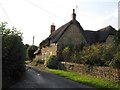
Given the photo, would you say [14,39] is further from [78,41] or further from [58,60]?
[78,41]

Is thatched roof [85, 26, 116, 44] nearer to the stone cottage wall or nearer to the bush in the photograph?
the stone cottage wall

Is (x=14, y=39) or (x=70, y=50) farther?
(x=70, y=50)

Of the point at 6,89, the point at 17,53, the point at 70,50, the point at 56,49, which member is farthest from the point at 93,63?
the point at 56,49

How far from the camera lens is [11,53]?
68.6 feet

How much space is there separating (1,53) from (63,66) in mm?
22106

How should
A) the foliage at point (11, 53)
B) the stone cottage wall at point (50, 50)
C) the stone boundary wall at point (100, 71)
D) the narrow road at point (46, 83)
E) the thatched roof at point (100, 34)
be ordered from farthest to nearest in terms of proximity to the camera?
the thatched roof at point (100, 34) < the stone cottage wall at point (50, 50) < the stone boundary wall at point (100, 71) < the foliage at point (11, 53) < the narrow road at point (46, 83)

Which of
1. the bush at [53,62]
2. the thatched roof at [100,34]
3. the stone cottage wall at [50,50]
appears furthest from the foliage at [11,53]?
the thatched roof at [100,34]

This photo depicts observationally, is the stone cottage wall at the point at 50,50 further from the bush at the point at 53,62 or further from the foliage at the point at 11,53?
the foliage at the point at 11,53

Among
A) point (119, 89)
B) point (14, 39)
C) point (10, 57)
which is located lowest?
point (119, 89)

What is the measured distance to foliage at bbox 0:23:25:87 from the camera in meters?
19.3

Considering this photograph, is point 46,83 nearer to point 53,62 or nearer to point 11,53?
point 11,53

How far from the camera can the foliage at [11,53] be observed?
63.4 feet

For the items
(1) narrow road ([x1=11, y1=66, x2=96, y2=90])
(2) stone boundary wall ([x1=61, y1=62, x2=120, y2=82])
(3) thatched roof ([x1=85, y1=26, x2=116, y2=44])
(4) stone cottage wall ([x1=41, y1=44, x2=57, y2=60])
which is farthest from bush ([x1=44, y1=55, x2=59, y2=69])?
(1) narrow road ([x1=11, y1=66, x2=96, y2=90])

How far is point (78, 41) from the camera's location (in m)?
50.4
